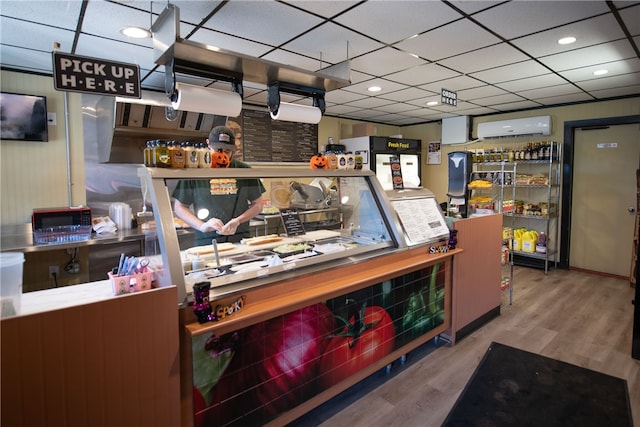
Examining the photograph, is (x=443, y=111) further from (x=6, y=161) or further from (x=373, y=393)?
(x=6, y=161)

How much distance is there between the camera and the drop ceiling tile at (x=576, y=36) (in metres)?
2.68

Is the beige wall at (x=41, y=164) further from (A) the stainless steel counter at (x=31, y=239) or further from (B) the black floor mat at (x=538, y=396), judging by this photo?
(B) the black floor mat at (x=538, y=396)

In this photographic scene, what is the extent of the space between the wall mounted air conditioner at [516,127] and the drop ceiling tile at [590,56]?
2.02 meters

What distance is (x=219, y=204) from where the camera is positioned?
8.62ft

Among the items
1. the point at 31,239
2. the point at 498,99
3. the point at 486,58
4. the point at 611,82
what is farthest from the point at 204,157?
the point at 611,82

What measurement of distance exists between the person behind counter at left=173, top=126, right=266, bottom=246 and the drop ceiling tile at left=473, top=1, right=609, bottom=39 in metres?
2.07

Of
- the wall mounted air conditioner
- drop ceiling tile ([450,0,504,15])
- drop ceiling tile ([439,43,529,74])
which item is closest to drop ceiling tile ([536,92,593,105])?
the wall mounted air conditioner

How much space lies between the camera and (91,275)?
12.6 feet

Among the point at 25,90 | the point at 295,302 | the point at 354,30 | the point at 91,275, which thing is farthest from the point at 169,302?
the point at 25,90

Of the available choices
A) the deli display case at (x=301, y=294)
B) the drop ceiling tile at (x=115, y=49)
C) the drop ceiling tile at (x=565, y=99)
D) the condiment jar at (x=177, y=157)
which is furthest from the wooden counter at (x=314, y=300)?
the drop ceiling tile at (x=565, y=99)

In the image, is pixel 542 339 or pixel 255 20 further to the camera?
pixel 542 339

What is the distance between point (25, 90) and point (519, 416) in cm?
507

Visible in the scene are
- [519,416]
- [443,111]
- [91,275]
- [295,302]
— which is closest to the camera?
[295,302]

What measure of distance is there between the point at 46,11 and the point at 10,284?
76.3 inches
